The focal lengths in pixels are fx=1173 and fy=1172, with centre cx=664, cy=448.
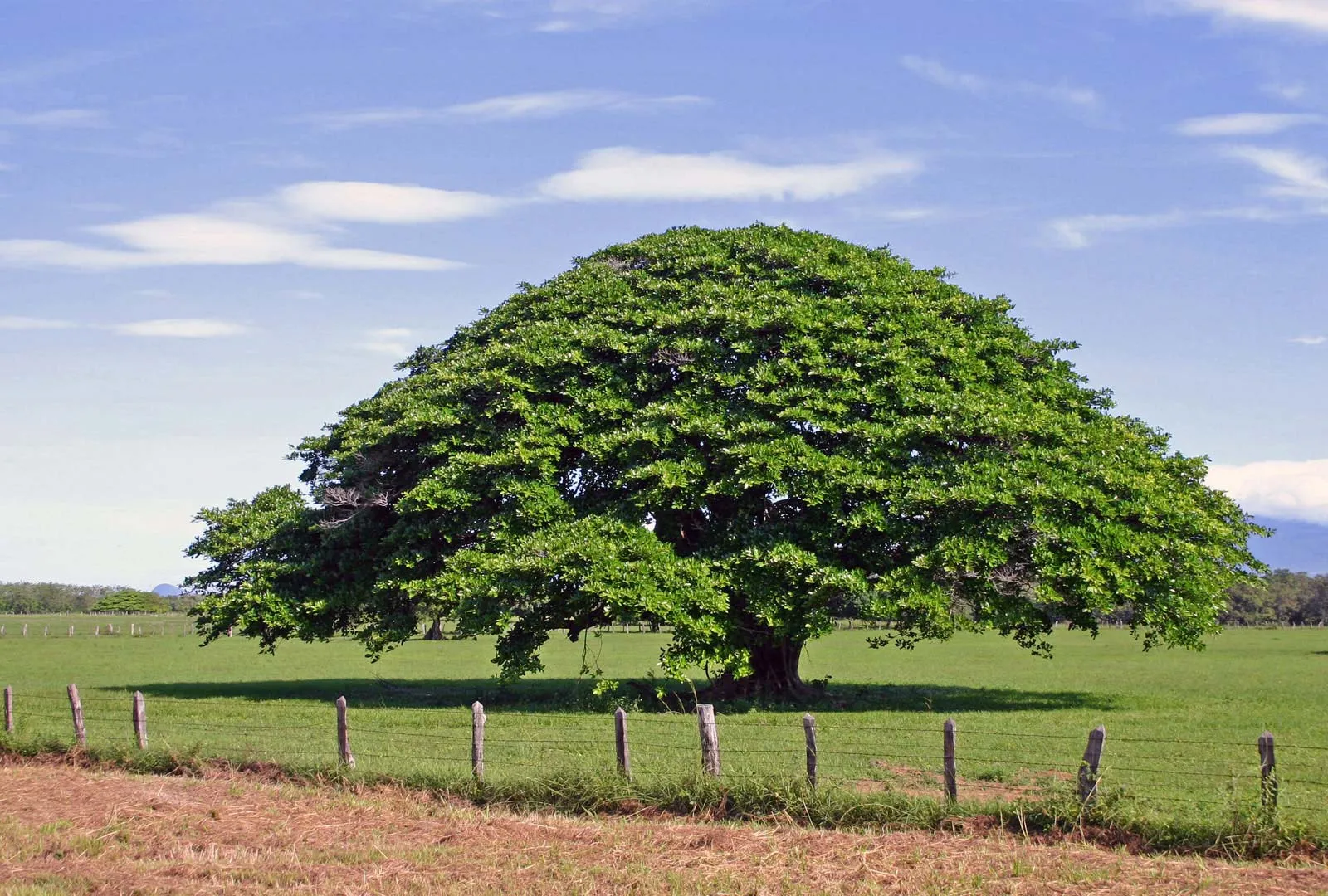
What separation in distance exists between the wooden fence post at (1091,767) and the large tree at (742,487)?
1318 cm

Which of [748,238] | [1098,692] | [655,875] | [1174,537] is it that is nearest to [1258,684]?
[1098,692]

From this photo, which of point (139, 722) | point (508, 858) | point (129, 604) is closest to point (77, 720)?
point (139, 722)

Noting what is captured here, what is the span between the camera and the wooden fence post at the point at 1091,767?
16.5 metres

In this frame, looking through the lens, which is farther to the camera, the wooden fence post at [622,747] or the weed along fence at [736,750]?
the wooden fence post at [622,747]

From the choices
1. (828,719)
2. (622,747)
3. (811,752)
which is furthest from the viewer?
(828,719)

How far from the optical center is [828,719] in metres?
31.7

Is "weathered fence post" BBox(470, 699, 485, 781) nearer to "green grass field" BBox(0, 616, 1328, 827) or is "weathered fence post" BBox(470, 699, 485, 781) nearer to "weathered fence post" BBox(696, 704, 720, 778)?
"green grass field" BBox(0, 616, 1328, 827)

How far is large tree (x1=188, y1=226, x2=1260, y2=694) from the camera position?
102 ft

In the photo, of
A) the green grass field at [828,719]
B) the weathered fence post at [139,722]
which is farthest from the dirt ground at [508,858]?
the weathered fence post at [139,722]

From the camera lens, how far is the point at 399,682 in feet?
158

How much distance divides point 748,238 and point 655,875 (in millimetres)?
27716

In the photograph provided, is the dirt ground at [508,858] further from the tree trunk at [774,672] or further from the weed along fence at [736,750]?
the tree trunk at [774,672]

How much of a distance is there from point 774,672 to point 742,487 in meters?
8.05

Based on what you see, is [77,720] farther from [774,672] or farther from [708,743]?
[774,672]
